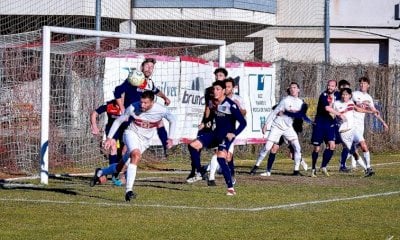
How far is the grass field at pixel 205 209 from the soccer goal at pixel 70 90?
192 cm

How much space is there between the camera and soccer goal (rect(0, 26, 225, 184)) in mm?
21781

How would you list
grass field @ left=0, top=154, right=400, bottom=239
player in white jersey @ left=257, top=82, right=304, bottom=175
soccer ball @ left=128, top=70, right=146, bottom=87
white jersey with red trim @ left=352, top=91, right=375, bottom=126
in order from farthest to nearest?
white jersey with red trim @ left=352, top=91, right=375, bottom=126
player in white jersey @ left=257, top=82, right=304, bottom=175
soccer ball @ left=128, top=70, right=146, bottom=87
grass field @ left=0, top=154, right=400, bottom=239

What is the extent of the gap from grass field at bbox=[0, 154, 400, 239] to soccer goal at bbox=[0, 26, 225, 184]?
192 centimetres

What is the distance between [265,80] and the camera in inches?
1121

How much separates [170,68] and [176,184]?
6.32 metres

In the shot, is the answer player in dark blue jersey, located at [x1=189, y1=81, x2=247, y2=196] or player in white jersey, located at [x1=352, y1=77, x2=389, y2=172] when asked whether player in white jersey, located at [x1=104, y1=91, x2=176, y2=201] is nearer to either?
player in dark blue jersey, located at [x1=189, y1=81, x2=247, y2=196]

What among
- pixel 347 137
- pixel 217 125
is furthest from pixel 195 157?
pixel 347 137

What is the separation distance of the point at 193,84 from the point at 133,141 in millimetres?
9343

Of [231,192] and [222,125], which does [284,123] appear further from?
[231,192]

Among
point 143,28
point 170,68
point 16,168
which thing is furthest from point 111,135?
point 143,28

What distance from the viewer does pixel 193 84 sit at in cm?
2595

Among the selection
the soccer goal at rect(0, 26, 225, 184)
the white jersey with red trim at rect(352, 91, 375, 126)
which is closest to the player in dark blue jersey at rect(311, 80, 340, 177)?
the white jersey with red trim at rect(352, 91, 375, 126)

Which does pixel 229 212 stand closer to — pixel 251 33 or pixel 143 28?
pixel 143 28

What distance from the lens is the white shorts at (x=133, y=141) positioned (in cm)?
1666
